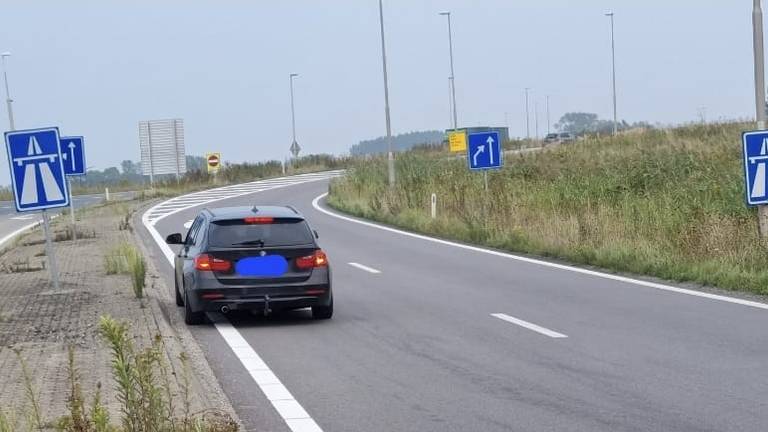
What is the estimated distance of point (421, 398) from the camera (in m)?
9.21

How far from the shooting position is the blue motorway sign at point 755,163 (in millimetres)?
16562

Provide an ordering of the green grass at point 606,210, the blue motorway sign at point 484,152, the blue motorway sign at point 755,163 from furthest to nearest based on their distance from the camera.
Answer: the blue motorway sign at point 484,152 < the green grass at point 606,210 < the blue motorway sign at point 755,163

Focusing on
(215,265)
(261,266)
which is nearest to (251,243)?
(261,266)

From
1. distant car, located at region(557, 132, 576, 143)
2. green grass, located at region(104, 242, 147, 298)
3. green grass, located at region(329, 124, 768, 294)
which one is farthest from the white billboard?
green grass, located at region(104, 242, 147, 298)

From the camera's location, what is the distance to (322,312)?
47.9 feet

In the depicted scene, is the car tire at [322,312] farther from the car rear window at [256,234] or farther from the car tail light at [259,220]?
the car tail light at [259,220]

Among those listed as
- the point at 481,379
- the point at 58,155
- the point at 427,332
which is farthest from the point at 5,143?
the point at 481,379

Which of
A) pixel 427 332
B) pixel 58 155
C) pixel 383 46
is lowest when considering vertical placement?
pixel 427 332

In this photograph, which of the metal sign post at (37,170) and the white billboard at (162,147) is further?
the white billboard at (162,147)

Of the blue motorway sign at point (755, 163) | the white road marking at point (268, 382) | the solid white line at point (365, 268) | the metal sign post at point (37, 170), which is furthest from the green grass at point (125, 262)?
the blue motorway sign at point (755, 163)

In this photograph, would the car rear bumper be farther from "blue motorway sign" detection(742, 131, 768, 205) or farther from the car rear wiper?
"blue motorway sign" detection(742, 131, 768, 205)

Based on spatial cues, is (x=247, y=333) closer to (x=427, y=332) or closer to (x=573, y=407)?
(x=427, y=332)

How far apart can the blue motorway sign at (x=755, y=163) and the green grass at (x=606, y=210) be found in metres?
0.92

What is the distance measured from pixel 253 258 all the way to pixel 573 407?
6.19 metres
